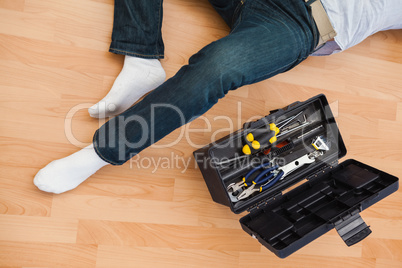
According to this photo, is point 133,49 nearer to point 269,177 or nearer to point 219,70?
point 219,70

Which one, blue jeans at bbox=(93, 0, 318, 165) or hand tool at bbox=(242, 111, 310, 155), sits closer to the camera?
blue jeans at bbox=(93, 0, 318, 165)

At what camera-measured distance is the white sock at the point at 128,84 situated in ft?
→ 2.76

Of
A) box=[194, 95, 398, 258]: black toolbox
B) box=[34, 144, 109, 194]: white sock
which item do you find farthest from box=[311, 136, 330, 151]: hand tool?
box=[34, 144, 109, 194]: white sock

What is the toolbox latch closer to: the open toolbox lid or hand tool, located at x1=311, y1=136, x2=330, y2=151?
the open toolbox lid

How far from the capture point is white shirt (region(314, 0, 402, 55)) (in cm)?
77

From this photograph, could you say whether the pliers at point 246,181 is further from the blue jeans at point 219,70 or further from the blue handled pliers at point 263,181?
the blue jeans at point 219,70

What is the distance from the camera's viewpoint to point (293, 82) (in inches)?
39.9

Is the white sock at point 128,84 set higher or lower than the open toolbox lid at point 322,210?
higher

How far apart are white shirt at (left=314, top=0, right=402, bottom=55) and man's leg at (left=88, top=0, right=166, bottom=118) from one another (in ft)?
1.41

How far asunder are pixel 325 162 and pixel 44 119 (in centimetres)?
77

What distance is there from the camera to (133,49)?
0.85 m

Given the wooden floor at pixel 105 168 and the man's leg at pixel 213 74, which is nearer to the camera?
the man's leg at pixel 213 74

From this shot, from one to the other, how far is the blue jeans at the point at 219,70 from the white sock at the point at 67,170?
0.06 metres

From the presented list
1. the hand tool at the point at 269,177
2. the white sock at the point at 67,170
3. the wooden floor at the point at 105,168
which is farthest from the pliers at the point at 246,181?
the white sock at the point at 67,170
